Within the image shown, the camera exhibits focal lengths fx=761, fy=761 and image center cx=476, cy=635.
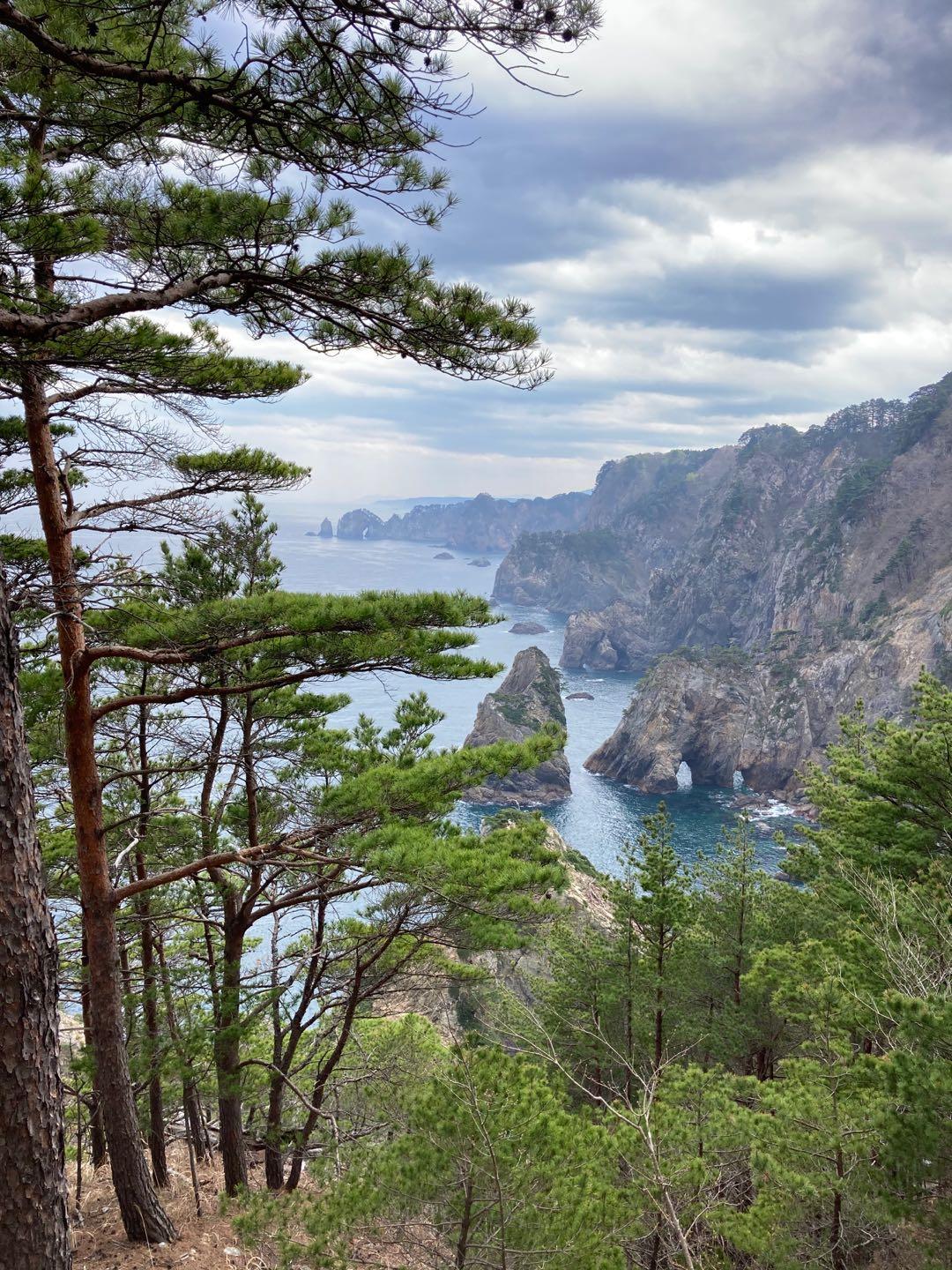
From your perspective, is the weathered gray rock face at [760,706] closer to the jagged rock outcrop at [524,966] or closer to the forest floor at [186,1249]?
the jagged rock outcrop at [524,966]

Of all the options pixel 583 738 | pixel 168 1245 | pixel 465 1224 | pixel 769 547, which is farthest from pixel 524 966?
pixel 769 547

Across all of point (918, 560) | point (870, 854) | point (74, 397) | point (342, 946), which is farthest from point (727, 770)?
point (74, 397)

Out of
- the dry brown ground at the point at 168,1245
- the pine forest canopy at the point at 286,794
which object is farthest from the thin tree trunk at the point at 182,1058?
the dry brown ground at the point at 168,1245

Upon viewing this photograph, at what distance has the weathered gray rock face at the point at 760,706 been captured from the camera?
6294 cm

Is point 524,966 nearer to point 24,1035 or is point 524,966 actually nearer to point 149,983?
point 149,983

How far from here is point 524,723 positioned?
6178 cm

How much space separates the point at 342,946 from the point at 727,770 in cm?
6275

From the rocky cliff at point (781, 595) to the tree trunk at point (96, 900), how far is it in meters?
58.0

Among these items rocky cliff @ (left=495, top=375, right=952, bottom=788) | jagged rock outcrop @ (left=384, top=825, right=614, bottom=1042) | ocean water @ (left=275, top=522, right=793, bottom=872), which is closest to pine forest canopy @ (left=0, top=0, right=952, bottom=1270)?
ocean water @ (left=275, top=522, right=793, bottom=872)

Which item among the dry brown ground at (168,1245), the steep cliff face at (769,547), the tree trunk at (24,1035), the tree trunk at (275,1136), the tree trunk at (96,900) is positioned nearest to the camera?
the tree trunk at (24,1035)

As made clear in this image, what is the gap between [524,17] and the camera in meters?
2.92

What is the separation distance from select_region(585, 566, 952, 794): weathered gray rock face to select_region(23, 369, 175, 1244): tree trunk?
59.7 m

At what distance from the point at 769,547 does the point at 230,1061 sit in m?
137

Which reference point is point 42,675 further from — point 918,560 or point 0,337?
point 918,560
